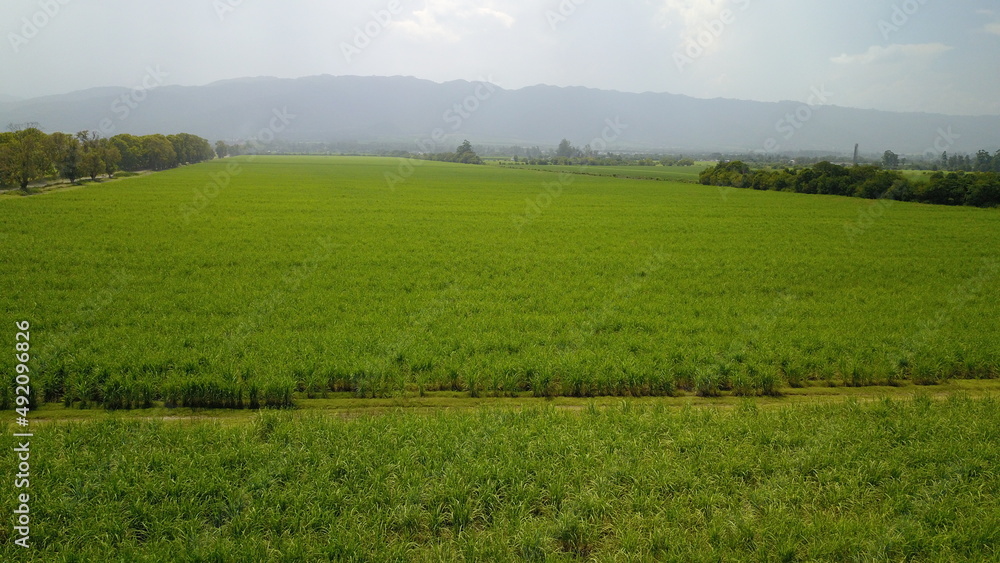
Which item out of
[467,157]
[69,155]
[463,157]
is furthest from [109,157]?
[463,157]

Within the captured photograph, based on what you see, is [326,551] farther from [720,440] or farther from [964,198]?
[964,198]

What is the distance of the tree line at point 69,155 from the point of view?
43750 mm

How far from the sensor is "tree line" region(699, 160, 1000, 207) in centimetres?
4372

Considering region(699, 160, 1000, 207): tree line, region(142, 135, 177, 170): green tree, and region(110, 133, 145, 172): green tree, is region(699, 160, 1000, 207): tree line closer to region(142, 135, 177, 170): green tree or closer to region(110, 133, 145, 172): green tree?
region(110, 133, 145, 172): green tree

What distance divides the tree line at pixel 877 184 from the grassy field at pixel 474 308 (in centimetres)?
2348

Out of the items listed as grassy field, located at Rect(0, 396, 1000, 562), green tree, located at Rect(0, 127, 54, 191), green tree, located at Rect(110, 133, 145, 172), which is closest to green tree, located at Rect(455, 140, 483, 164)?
green tree, located at Rect(110, 133, 145, 172)

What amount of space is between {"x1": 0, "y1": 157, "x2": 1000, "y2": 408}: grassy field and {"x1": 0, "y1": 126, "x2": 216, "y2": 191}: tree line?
24485 mm

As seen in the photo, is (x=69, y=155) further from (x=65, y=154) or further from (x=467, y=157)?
(x=467, y=157)

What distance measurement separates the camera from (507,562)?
475cm

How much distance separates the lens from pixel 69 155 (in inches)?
2056

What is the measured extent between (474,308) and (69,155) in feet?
204

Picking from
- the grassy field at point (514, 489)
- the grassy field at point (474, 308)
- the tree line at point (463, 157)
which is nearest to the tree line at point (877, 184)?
the grassy field at point (474, 308)

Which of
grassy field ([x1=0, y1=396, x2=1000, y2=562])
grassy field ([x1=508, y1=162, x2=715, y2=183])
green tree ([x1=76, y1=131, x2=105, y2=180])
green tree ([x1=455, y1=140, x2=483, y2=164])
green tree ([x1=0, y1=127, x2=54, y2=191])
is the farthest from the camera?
green tree ([x1=455, y1=140, x2=483, y2=164])

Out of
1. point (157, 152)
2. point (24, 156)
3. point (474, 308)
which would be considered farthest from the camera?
point (157, 152)
